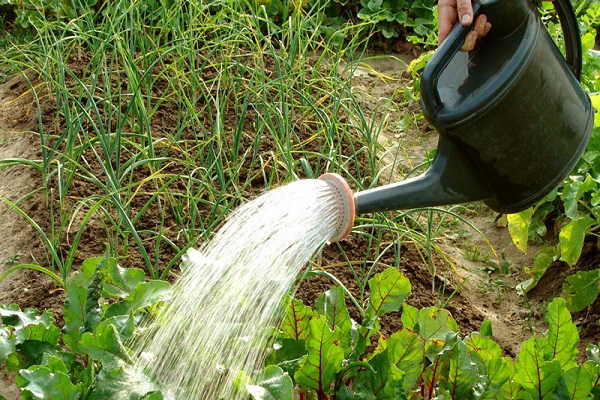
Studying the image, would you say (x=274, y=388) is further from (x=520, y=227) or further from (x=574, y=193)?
(x=520, y=227)

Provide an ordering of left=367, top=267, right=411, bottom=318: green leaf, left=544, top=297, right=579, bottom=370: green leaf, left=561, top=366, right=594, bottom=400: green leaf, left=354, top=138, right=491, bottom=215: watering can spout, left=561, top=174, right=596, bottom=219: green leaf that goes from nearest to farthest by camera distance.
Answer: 1. left=354, top=138, right=491, bottom=215: watering can spout
2. left=561, top=366, right=594, bottom=400: green leaf
3. left=544, top=297, right=579, bottom=370: green leaf
4. left=367, top=267, right=411, bottom=318: green leaf
5. left=561, top=174, right=596, bottom=219: green leaf

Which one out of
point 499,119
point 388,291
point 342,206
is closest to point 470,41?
point 499,119

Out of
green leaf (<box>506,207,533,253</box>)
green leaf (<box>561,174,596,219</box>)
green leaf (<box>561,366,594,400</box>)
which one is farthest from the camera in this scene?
green leaf (<box>506,207,533,253</box>)

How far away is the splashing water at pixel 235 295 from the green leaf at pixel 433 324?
13.4 inches

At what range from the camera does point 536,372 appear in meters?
1.88

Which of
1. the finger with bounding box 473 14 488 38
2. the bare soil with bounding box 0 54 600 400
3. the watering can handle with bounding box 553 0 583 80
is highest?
the finger with bounding box 473 14 488 38

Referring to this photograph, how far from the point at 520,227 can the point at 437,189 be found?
1296 mm

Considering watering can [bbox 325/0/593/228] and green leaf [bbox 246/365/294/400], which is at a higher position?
watering can [bbox 325/0/593/228]

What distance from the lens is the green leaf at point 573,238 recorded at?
2740 mm

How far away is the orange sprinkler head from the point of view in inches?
65.0

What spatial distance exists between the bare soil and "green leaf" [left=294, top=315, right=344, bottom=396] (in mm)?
762

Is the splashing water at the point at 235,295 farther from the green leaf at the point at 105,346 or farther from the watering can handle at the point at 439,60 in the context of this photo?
the watering can handle at the point at 439,60

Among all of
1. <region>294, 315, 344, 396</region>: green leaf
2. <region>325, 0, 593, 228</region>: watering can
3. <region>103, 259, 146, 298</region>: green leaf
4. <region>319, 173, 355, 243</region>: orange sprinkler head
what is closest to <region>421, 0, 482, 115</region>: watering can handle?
<region>325, 0, 593, 228</region>: watering can

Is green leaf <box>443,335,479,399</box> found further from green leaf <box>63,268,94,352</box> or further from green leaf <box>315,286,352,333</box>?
green leaf <box>63,268,94,352</box>
